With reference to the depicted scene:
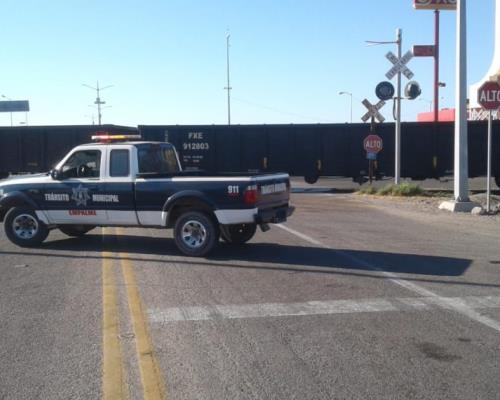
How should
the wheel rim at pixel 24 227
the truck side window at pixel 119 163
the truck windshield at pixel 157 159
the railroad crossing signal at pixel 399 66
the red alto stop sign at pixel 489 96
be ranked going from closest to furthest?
the truck side window at pixel 119 163 → the truck windshield at pixel 157 159 → the wheel rim at pixel 24 227 → the red alto stop sign at pixel 489 96 → the railroad crossing signal at pixel 399 66

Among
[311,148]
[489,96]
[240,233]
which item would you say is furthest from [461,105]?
[311,148]

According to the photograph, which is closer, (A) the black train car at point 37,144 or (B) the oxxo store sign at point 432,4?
(A) the black train car at point 37,144

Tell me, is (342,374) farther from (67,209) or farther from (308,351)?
(67,209)

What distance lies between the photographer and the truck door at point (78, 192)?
1110 cm

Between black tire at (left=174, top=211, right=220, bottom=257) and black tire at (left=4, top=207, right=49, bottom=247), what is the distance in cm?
276

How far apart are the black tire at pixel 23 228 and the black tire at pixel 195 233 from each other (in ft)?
9.06

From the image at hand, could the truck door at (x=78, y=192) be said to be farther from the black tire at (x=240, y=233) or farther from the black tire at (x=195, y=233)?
the black tire at (x=240, y=233)

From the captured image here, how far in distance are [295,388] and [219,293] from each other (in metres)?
3.17

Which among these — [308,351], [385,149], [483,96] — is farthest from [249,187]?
[385,149]

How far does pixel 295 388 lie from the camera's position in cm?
476

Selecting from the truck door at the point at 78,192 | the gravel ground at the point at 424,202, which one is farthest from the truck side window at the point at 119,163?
the gravel ground at the point at 424,202

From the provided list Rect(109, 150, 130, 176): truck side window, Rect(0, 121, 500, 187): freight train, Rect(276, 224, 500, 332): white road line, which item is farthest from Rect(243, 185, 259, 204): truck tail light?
Rect(0, 121, 500, 187): freight train

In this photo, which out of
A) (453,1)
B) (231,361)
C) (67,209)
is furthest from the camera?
(453,1)

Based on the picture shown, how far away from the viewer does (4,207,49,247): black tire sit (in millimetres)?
11633
